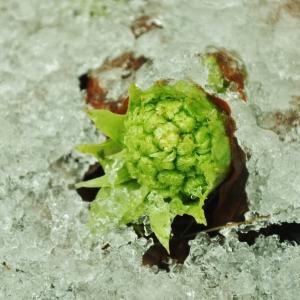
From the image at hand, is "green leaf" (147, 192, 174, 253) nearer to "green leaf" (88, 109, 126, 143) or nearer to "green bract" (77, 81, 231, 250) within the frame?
"green bract" (77, 81, 231, 250)

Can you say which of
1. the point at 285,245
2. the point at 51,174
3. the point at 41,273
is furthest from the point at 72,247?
the point at 285,245

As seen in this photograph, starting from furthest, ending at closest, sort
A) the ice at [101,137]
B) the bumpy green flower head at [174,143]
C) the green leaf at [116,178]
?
1. the ice at [101,137]
2. the green leaf at [116,178]
3. the bumpy green flower head at [174,143]

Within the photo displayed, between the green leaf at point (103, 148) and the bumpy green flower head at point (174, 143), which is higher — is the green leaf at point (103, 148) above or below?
below

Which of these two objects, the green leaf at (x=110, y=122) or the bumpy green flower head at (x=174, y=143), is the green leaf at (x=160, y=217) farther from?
the green leaf at (x=110, y=122)

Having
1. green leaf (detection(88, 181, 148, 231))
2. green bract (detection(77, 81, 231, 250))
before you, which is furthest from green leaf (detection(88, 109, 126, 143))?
green leaf (detection(88, 181, 148, 231))

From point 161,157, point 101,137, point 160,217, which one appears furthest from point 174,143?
point 101,137

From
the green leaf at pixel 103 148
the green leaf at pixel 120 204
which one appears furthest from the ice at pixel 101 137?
the green leaf at pixel 103 148

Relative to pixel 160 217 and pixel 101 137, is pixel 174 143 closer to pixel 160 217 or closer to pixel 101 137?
pixel 160 217
